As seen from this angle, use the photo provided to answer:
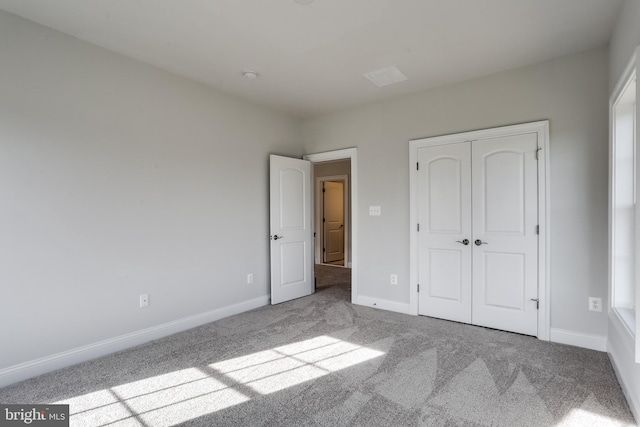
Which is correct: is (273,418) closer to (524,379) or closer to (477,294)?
(524,379)

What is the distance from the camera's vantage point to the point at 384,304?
3.94 meters

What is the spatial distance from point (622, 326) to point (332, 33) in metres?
3.01

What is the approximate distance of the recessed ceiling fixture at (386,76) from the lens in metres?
3.16

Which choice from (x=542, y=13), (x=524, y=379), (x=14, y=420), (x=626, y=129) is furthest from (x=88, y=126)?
(x=626, y=129)

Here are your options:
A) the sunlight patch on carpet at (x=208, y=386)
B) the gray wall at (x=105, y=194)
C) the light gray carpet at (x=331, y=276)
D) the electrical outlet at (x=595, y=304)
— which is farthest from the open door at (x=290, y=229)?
the electrical outlet at (x=595, y=304)

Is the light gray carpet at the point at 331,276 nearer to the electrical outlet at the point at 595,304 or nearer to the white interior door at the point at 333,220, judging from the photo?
the white interior door at the point at 333,220

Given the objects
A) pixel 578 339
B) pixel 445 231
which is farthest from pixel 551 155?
pixel 578 339

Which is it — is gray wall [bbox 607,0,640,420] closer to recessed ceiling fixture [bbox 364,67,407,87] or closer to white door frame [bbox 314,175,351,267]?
recessed ceiling fixture [bbox 364,67,407,87]

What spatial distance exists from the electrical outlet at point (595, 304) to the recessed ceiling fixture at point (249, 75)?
3737 millimetres

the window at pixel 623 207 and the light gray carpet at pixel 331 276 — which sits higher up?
the window at pixel 623 207

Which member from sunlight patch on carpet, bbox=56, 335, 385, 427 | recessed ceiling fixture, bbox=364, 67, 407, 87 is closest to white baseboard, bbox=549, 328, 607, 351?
sunlight patch on carpet, bbox=56, 335, 385, 427

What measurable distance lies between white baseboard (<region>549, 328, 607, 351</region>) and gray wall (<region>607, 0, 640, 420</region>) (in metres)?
0.08

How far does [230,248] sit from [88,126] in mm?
1816

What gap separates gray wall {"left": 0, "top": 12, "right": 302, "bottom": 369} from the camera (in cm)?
227
